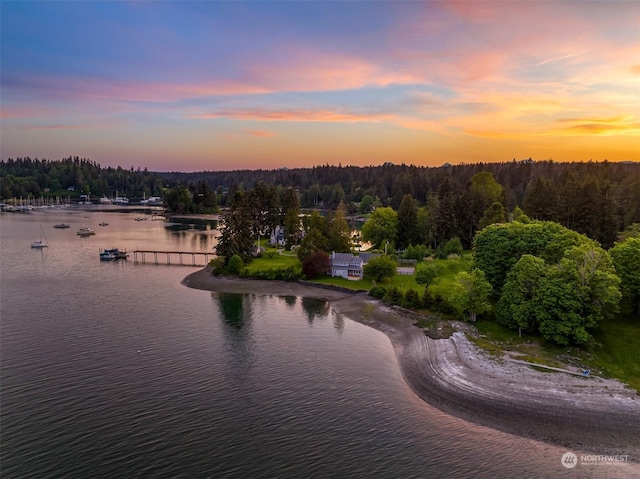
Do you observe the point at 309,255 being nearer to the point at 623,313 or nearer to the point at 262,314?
the point at 262,314

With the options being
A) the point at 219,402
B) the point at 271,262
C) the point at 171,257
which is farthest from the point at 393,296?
the point at 171,257

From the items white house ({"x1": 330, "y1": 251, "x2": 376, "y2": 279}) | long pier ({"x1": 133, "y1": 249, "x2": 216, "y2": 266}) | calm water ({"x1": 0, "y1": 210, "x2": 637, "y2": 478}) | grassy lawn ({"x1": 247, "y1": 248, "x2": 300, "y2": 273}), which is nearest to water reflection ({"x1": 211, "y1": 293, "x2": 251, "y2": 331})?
calm water ({"x1": 0, "y1": 210, "x2": 637, "y2": 478})

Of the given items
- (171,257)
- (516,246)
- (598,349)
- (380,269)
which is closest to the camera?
(598,349)

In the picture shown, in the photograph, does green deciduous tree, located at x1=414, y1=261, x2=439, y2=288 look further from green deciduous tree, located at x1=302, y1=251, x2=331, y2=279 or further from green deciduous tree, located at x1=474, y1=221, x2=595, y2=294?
green deciduous tree, located at x1=302, y1=251, x2=331, y2=279

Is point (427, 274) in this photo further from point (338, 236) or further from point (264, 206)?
point (264, 206)

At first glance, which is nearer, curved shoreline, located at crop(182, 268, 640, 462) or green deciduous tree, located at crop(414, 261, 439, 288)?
curved shoreline, located at crop(182, 268, 640, 462)

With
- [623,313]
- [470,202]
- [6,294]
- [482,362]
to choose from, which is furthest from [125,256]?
[623,313]

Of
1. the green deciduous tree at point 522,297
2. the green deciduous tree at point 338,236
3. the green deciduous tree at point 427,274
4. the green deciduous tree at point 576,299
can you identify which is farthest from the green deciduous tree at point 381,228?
the green deciduous tree at point 576,299
